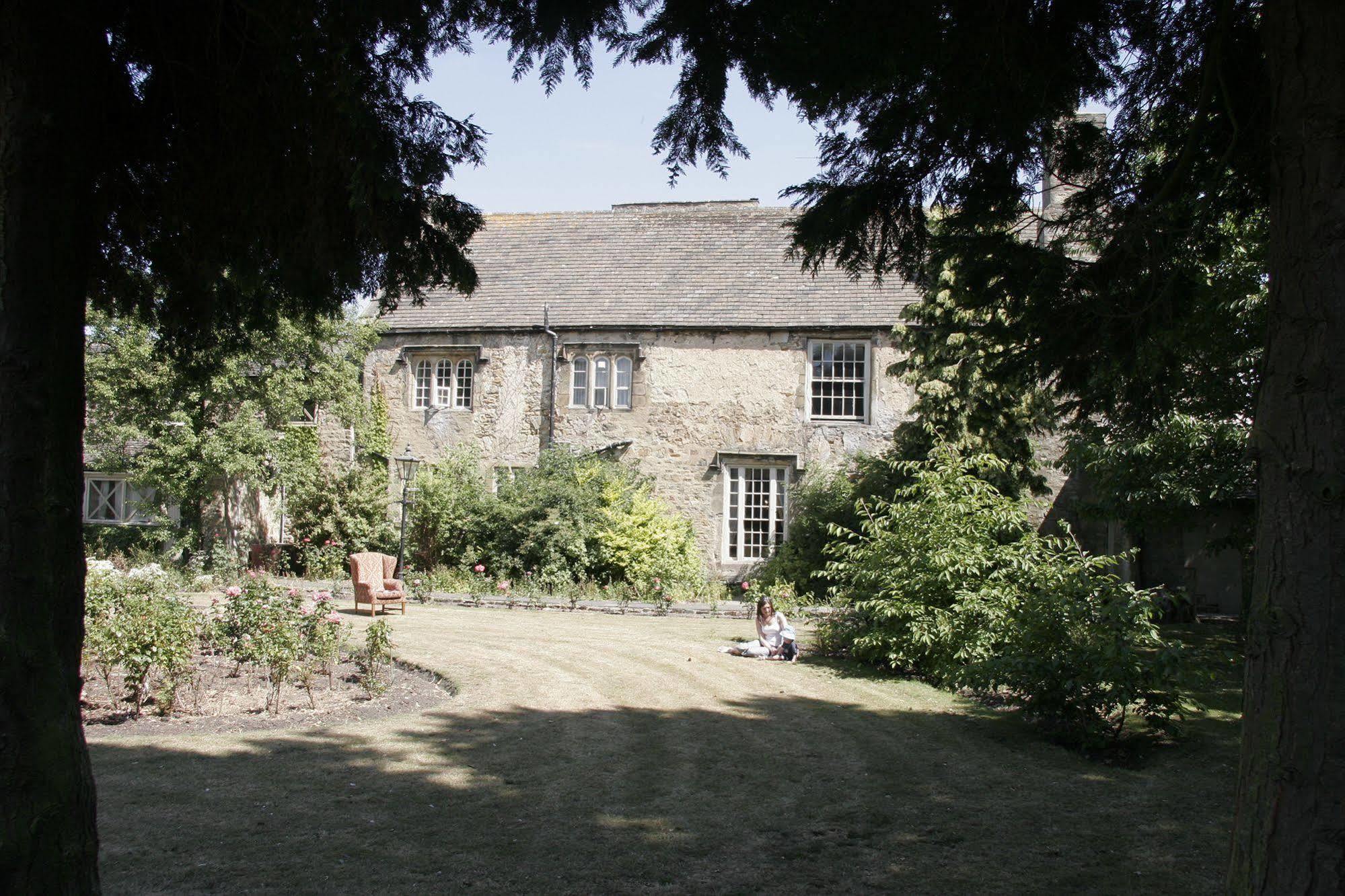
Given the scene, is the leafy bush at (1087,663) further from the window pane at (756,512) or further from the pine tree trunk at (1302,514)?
the window pane at (756,512)

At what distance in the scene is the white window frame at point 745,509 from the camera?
21.4 metres

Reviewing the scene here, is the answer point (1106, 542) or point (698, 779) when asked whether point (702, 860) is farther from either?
point (1106, 542)

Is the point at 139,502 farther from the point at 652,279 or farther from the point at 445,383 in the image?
the point at 652,279

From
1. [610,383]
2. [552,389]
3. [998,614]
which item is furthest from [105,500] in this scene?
[998,614]

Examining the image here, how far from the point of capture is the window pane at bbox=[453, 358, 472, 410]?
22953 millimetres

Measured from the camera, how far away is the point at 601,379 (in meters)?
22.3

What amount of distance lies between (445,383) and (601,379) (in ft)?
12.1

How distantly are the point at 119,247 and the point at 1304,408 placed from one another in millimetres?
5238

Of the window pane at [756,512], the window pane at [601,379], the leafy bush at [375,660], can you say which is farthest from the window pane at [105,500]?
the leafy bush at [375,660]

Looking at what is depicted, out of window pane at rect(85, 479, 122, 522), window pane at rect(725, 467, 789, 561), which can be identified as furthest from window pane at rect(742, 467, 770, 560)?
window pane at rect(85, 479, 122, 522)

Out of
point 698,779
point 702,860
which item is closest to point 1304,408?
point 702,860

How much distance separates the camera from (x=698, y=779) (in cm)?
674

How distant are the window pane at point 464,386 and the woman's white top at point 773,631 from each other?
1217 cm

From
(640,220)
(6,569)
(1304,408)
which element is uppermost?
(640,220)
